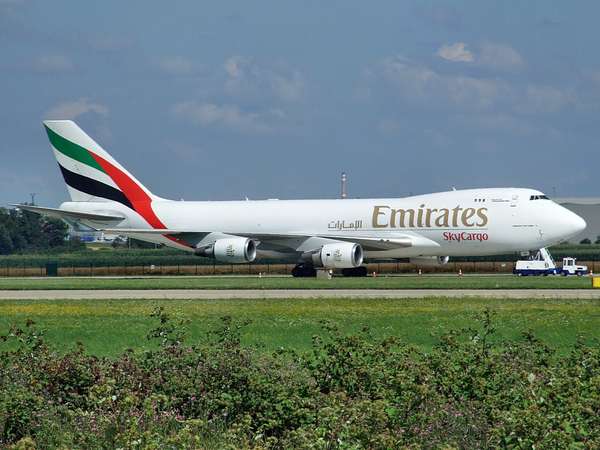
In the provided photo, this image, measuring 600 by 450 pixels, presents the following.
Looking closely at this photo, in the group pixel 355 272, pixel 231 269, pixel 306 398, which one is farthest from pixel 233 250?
pixel 306 398

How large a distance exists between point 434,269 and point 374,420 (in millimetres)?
61366

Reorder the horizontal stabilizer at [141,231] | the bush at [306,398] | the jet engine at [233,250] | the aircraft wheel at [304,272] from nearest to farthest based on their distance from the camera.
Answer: the bush at [306,398]
the jet engine at [233,250]
the aircraft wheel at [304,272]
the horizontal stabilizer at [141,231]

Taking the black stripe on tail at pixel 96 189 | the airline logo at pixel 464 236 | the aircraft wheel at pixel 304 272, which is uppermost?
the black stripe on tail at pixel 96 189

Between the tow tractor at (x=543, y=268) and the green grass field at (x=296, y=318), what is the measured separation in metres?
34.0

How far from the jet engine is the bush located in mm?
41793

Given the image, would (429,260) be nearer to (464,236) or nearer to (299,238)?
(464,236)

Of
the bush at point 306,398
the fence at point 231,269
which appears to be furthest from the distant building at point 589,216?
the bush at point 306,398

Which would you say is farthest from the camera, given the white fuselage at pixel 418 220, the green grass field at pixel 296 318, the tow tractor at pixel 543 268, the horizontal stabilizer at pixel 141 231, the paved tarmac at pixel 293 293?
the tow tractor at pixel 543 268

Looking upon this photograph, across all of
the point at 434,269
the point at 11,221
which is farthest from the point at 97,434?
the point at 11,221

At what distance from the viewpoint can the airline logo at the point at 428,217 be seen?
57969 millimetres

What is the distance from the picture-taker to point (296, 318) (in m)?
29.2

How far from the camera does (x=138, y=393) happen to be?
50.5 ft

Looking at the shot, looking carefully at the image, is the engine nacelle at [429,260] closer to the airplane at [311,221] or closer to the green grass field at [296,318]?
the airplane at [311,221]

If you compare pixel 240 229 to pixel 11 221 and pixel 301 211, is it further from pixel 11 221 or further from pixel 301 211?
pixel 11 221
